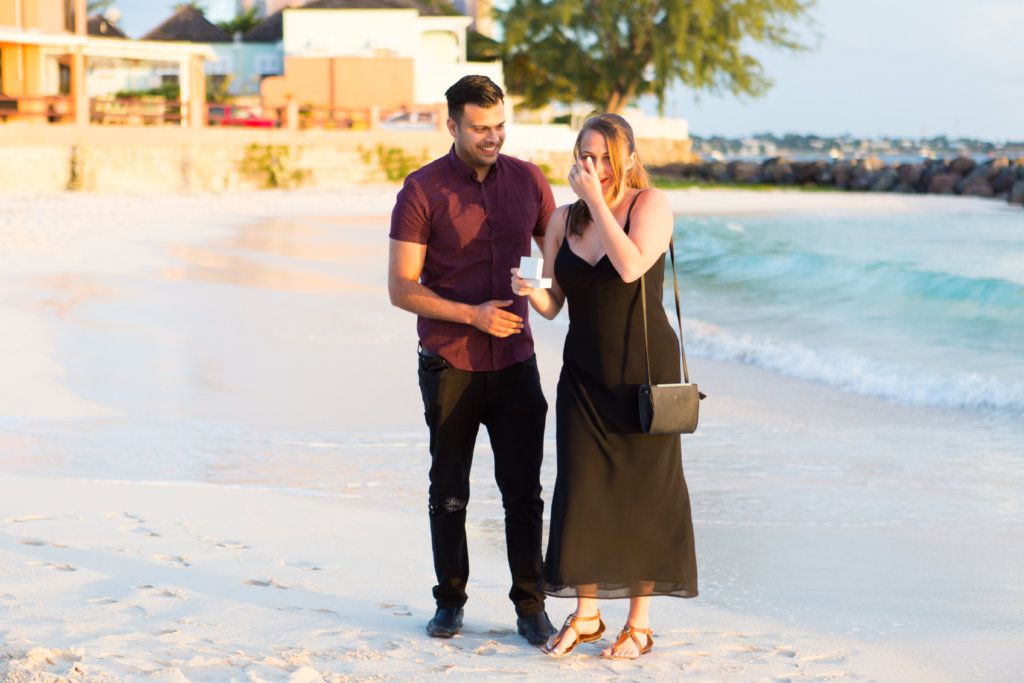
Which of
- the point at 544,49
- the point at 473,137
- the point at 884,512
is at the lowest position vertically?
the point at 884,512

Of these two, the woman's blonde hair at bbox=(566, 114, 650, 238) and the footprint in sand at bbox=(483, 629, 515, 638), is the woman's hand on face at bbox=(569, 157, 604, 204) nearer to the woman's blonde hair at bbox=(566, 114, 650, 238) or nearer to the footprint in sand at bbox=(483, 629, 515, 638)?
the woman's blonde hair at bbox=(566, 114, 650, 238)

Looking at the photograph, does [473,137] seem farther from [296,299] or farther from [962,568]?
[296,299]

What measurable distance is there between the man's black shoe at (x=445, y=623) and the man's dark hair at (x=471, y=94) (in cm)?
142

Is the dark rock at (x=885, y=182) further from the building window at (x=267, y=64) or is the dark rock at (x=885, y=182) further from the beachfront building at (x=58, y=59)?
the beachfront building at (x=58, y=59)

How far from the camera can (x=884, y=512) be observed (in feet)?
18.4

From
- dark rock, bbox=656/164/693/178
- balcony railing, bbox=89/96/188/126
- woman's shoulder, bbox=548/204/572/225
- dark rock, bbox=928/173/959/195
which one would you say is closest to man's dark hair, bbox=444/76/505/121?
woman's shoulder, bbox=548/204/572/225

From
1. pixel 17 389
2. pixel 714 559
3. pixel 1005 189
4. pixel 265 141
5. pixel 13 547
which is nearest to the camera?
pixel 13 547

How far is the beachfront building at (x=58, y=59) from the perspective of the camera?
27.8 metres

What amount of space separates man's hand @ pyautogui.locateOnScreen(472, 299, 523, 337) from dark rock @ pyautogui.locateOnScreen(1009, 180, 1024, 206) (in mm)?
42742

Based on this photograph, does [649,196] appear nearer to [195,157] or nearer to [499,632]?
[499,632]

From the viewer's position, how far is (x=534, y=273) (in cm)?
355

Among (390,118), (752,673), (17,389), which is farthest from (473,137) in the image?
(390,118)

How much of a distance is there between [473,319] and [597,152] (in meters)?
0.58

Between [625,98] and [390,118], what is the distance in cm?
1565
